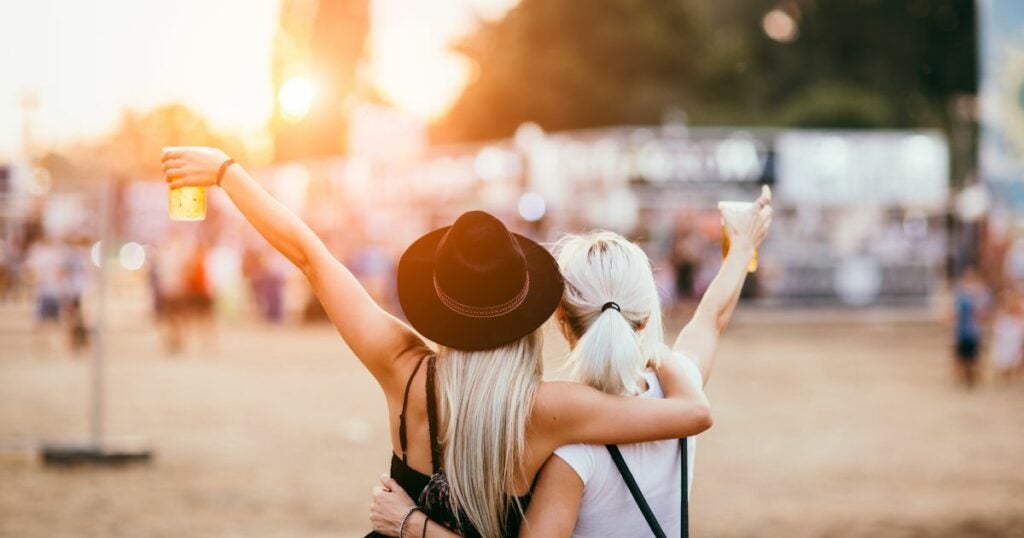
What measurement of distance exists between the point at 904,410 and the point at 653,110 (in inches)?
1462

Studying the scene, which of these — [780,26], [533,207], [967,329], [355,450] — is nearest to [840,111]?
[780,26]

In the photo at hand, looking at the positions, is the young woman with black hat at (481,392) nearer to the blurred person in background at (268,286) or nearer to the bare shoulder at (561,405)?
the bare shoulder at (561,405)

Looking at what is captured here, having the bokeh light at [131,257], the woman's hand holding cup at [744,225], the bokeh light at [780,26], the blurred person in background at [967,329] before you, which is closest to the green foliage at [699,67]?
the bokeh light at [780,26]

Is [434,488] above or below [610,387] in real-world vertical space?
below

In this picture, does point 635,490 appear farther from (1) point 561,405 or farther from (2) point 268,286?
(2) point 268,286

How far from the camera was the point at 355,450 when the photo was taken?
33.7 ft

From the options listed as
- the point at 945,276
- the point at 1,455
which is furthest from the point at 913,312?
the point at 1,455

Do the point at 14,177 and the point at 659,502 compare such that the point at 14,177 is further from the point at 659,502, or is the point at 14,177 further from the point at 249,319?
the point at 249,319

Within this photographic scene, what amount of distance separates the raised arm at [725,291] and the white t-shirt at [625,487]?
1.39ft

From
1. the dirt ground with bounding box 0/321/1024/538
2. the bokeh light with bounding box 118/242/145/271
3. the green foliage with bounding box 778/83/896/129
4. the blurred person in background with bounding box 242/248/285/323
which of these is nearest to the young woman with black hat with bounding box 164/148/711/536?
the dirt ground with bounding box 0/321/1024/538

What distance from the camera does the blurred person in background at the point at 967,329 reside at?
14903 mm

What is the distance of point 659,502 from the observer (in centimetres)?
284

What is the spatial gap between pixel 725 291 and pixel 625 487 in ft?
2.98

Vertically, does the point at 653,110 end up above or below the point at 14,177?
above
